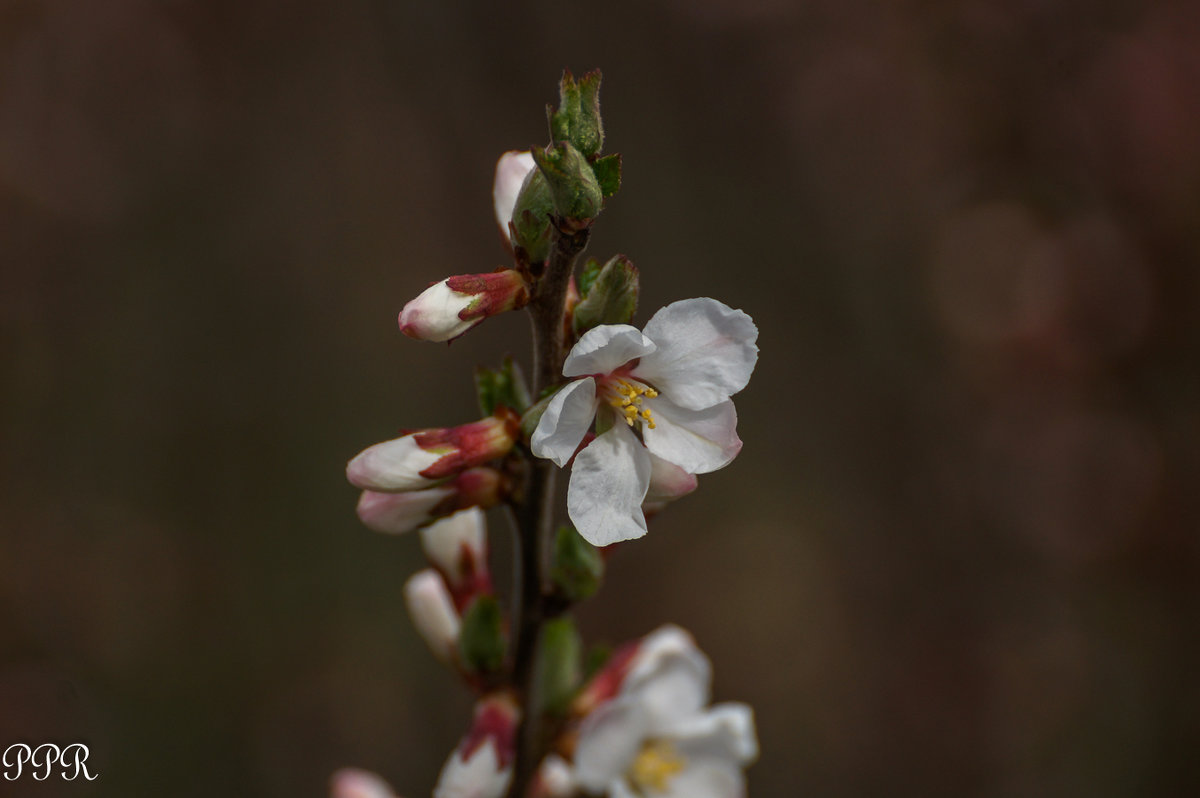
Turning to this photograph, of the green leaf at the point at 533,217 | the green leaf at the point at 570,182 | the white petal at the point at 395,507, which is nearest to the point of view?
the green leaf at the point at 570,182

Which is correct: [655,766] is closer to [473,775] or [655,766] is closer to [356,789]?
[473,775]

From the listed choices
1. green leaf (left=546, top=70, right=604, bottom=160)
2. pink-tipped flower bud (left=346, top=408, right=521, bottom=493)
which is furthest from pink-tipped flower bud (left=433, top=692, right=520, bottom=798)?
green leaf (left=546, top=70, right=604, bottom=160)

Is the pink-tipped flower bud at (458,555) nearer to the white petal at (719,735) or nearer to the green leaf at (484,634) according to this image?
the green leaf at (484,634)

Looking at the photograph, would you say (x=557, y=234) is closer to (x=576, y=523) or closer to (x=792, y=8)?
(x=576, y=523)

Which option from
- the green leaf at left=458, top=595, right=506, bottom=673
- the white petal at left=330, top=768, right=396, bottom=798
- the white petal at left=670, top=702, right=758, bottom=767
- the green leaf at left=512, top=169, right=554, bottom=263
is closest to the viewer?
the green leaf at left=512, top=169, right=554, bottom=263

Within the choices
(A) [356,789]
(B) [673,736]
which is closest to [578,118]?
(B) [673,736]

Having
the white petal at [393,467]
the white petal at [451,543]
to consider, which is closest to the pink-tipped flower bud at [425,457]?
the white petal at [393,467]

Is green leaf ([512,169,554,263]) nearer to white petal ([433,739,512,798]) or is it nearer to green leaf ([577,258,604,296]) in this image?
green leaf ([577,258,604,296])
